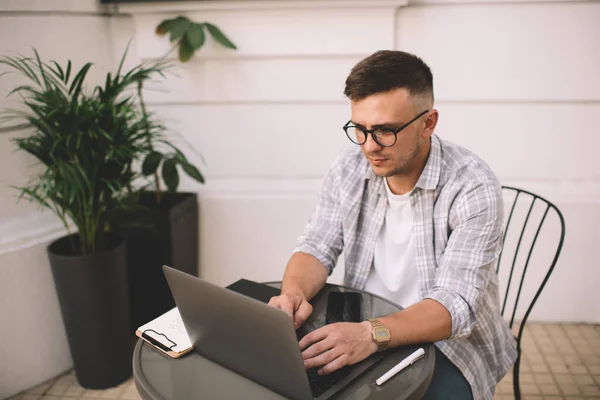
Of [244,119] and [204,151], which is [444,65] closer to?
[244,119]

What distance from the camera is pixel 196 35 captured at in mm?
2445

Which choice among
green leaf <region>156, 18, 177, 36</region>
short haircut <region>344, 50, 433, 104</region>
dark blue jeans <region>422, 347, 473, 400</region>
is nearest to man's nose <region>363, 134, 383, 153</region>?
short haircut <region>344, 50, 433, 104</region>

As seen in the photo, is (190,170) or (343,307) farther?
(190,170)

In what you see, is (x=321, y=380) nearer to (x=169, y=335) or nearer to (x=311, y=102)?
(x=169, y=335)

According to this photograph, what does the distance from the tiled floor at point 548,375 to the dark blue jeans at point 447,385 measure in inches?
36.7

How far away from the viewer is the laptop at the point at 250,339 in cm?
92

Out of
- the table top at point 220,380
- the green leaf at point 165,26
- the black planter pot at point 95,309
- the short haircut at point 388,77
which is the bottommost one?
the black planter pot at point 95,309

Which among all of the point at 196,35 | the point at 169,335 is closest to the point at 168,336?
the point at 169,335

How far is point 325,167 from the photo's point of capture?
109 inches

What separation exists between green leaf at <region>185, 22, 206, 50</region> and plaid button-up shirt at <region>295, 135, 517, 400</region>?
1124 millimetres

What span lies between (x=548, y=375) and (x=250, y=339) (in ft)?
6.35

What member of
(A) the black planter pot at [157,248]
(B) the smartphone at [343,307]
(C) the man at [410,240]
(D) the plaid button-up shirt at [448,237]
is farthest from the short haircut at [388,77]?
(A) the black planter pot at [157,248]

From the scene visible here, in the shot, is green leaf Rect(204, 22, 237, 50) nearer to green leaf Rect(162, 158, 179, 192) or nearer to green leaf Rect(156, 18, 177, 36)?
green leaf Rect(156, 18, 177, 36)

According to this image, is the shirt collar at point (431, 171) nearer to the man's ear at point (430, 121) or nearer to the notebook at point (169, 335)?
the man's ear at point (430, 121)
